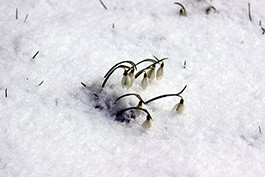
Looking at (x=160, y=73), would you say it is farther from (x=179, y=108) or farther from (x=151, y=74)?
(x=179, y=108)

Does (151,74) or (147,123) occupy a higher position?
(151,74)

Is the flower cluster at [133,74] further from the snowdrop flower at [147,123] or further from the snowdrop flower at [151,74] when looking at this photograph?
the snowdrop flower at [147,123]

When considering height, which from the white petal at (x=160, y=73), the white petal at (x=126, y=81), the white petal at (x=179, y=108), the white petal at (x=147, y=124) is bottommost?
the white petal at (x=179, y=108)

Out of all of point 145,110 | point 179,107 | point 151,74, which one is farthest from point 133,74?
point 179,107

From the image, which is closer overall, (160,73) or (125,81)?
(125,81)

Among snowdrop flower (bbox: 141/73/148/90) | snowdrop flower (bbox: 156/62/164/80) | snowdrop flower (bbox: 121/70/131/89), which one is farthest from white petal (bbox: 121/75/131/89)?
snowdrop flower (bbox: 156/62/164/80)

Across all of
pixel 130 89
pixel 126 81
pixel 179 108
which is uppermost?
pixel 126 81

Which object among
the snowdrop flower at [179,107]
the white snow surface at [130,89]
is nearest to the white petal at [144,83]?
the white snow surface at [130,89]

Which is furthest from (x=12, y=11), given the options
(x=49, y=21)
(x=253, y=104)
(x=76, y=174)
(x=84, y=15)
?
(x=253, y=104)
